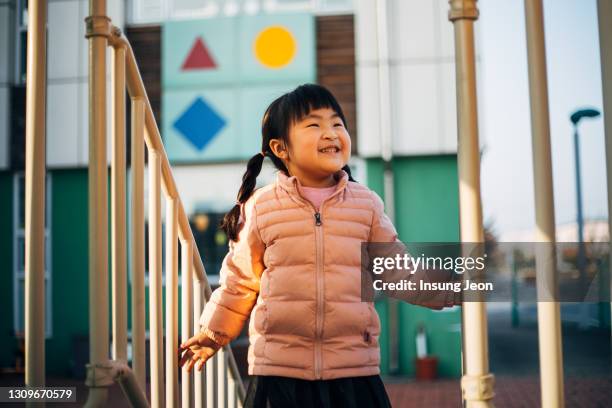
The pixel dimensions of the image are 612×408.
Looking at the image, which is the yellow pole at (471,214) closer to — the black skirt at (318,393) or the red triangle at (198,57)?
the black skirt at (318,393)

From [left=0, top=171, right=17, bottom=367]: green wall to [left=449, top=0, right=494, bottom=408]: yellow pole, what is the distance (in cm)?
832

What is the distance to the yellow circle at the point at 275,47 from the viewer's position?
26.9 ft

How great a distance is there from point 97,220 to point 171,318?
1.81ft

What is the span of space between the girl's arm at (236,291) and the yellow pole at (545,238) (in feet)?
2.66

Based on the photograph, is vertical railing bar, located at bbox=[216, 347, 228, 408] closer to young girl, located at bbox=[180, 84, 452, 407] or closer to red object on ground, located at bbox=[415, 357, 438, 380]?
young girl, located at bbox=[180, 84, 452, 407]

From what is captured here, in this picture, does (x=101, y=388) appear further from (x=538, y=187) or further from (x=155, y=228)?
(x=538, y=187)

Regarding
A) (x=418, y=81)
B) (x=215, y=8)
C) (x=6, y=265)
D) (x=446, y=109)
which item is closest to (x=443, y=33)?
Answer: (x=418, y=81)

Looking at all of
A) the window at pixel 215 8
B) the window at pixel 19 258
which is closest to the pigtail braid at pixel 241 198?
the window at pixel 215 8

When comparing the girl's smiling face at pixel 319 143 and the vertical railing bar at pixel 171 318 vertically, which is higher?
the girl's smiling face at pixel 319 143

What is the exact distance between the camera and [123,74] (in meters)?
1.57

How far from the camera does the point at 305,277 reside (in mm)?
1584

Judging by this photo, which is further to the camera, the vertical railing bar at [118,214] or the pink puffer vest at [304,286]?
the pink puffer vest at [304,286]

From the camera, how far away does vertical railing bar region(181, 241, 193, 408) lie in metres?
1.92

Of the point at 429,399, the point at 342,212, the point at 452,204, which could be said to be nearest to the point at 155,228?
the point at 342,212
